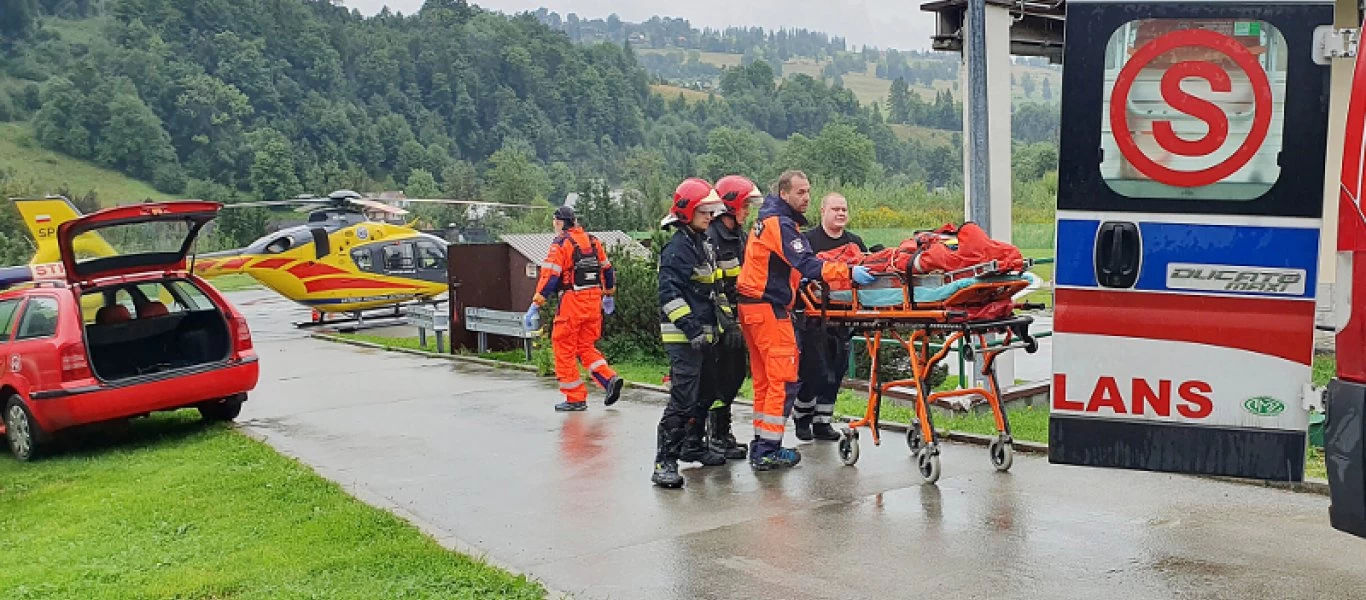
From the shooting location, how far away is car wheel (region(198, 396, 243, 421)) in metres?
11.1

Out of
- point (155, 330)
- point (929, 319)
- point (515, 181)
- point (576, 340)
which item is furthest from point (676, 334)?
point (515, 181)

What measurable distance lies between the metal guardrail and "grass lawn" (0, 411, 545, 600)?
5.32m

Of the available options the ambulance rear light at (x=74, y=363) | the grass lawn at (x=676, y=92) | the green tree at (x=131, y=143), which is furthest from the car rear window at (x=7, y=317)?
the grass lawn at (x=676, y=92)

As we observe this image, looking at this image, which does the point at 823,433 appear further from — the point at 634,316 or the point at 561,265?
the point at 634,316

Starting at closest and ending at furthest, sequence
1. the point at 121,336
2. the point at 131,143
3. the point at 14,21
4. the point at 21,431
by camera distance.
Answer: the point at 21,431 < the point at 121,336 < the point at 131,143 < the point at 14,21

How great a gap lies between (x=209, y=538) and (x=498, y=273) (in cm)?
931

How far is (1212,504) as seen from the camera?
22.5 ft

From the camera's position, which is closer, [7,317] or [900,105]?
[7,317]

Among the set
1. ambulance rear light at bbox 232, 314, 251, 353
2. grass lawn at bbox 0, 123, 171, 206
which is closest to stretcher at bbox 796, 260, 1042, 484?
ambulance rear light at bbox 232, 314, 251, 353

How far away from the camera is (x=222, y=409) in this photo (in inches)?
440

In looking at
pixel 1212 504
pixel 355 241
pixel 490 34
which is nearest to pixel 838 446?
pixel 1212 504

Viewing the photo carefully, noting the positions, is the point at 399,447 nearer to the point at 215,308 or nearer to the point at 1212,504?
the point at 215,308

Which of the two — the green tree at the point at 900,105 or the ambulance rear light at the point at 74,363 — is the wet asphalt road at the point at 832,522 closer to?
the ambulance rear light at the point at 74,363

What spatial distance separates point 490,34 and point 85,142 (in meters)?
41.1
